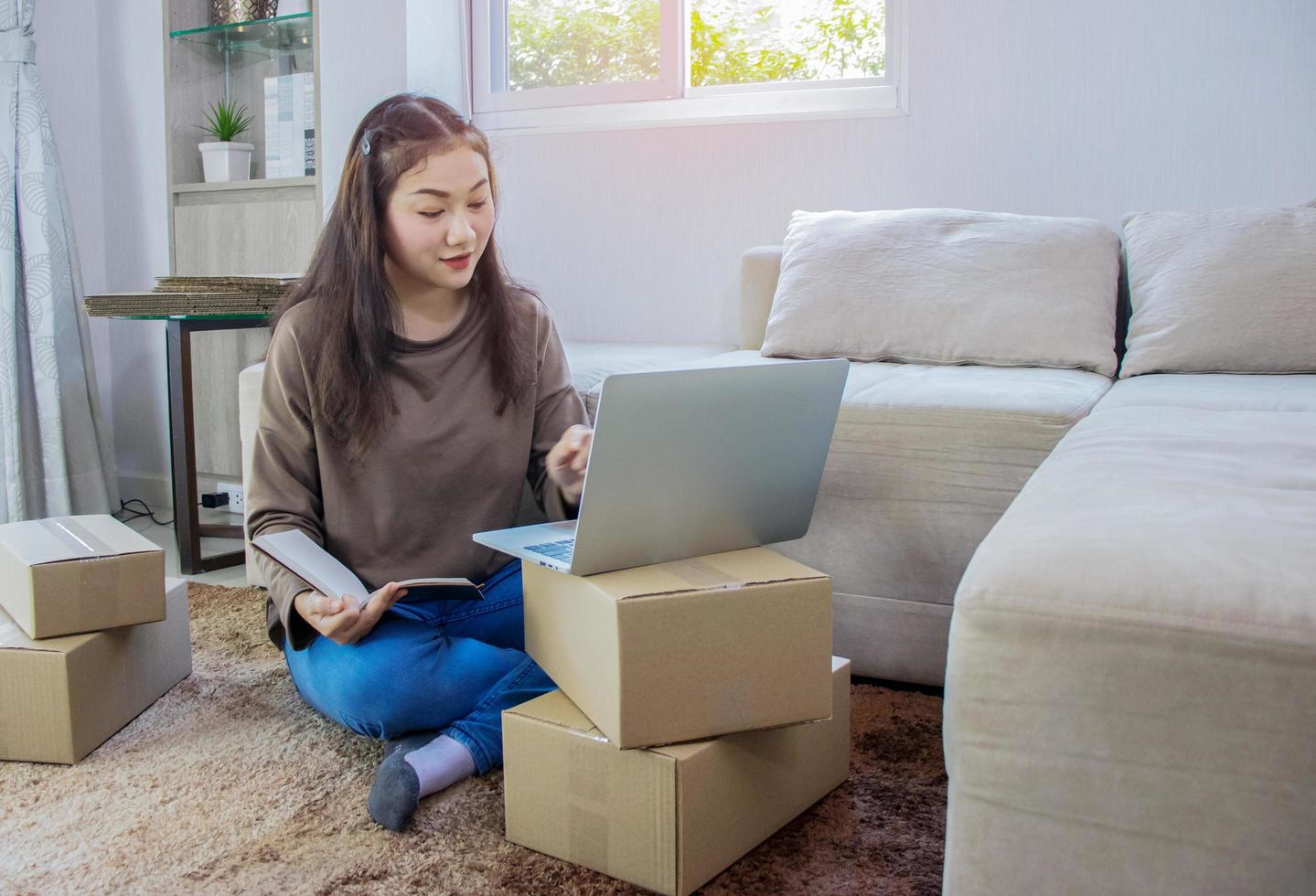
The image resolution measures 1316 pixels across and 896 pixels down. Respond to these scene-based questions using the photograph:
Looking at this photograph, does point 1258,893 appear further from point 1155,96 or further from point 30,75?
point 30,75

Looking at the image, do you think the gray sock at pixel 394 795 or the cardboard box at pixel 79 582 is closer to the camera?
the gray sock at pixel 394 795

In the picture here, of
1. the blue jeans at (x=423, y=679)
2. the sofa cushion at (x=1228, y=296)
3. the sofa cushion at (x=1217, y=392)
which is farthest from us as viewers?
the sofa cushion at (x=1228, y=296)

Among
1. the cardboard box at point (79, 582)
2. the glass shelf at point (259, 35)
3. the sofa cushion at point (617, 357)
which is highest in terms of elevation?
the glass shelf at point (259, 35)

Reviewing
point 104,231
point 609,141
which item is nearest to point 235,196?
point 104,231

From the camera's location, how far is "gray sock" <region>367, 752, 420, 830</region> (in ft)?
3.72

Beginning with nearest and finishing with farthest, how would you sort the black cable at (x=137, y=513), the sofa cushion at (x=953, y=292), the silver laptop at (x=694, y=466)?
the silver laptop at (x=694, y=466)
the sofa cushion at (x=953, y=292)
the black cable at (x=137, y=513)

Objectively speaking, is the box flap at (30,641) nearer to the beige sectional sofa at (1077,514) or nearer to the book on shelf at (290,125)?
the beige sectional sofa at (1077,514)

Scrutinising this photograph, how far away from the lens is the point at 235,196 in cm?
279

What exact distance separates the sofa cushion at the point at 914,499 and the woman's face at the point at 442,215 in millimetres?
579

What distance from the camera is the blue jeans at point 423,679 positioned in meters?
1.28

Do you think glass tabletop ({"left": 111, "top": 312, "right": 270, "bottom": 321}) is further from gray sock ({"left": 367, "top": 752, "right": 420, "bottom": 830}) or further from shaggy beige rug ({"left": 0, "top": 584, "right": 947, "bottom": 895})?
gray sock ({"left": 367, "top": 752, "right": 420, "bottom": 830})

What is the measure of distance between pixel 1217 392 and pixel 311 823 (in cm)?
135

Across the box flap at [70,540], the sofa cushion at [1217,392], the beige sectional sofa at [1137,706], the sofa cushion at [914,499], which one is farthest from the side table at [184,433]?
the beige sectional sofa at [1137,706]

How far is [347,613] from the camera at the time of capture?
118 centimetres
